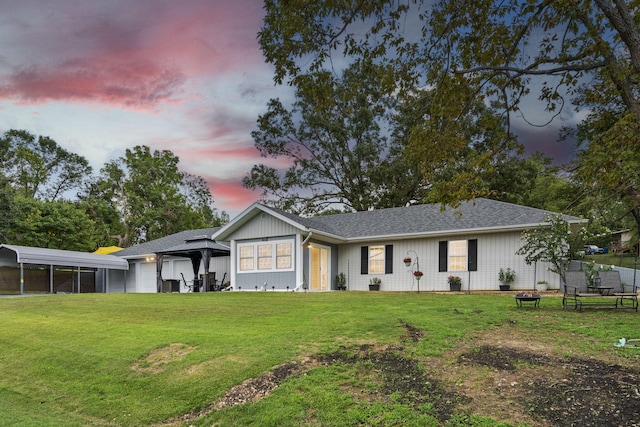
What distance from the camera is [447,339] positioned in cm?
724

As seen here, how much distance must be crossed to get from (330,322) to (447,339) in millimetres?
2687

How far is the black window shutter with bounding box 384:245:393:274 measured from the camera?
2003cm

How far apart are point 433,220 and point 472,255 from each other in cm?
262

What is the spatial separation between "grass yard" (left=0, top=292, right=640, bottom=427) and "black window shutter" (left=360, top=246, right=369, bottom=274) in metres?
10.2

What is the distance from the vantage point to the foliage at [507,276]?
56.0 feet

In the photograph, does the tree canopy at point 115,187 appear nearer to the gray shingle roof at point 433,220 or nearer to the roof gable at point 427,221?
the roof gable at point 427,221

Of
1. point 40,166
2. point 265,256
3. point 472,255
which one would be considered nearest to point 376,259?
point 472,255

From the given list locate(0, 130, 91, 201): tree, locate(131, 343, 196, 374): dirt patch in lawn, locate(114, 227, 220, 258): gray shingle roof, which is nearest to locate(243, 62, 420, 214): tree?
locate(114, 227, 220, 258): gray shingle roof

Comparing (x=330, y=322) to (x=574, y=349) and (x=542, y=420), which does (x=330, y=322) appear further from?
(x=542, y=420)

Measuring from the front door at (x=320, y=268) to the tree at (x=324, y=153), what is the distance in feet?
48.4

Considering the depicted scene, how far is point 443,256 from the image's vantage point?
Result: 1881cm

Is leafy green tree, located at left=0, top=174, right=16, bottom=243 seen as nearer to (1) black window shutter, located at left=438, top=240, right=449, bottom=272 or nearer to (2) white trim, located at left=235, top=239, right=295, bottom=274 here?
(2) white trim, located at left=235, top=239, right=295, bottom=274

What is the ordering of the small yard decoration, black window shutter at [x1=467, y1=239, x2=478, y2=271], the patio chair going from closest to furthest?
the patio chair < black window shutter at [x1=467, y1=239, x2=478, y2=271] < the small yard decoration

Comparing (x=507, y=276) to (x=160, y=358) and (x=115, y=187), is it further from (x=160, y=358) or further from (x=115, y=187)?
(x=115, y=187)
